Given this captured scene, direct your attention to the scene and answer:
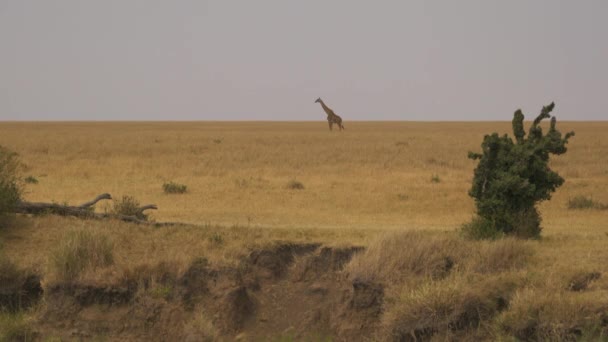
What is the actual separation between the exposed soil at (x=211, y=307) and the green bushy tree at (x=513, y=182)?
114 inches

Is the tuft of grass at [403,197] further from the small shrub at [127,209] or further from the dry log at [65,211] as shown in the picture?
the dry log at [65,211]

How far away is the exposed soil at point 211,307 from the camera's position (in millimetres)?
13781

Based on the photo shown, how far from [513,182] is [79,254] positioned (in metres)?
7.98

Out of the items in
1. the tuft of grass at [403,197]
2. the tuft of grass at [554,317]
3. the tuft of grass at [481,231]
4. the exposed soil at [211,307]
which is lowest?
the exposed soil at [211,307]

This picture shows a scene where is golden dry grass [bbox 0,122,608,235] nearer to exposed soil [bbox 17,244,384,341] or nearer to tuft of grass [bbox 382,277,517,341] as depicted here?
exposed soil [bbox 17,244,384,341]

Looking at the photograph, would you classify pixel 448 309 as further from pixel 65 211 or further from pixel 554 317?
pixel 65 211

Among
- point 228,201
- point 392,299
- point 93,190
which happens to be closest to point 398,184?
point 228,201

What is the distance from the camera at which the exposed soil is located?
13.8 meters

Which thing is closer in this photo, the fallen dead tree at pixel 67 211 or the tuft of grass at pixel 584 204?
the fallen dead tree at pixel 67 211

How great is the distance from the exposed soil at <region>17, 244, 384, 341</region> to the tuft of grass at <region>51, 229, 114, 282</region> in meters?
0.27

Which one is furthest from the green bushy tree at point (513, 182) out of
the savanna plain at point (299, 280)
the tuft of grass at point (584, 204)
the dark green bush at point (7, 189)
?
the dark green bush at point (7, 189)

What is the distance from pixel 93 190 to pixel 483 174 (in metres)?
13.1

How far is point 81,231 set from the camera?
1472cm

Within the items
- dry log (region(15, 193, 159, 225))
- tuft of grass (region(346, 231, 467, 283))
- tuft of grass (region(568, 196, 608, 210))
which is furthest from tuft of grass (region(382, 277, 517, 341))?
tuft of grass (region(568, 196, 608, 210))
